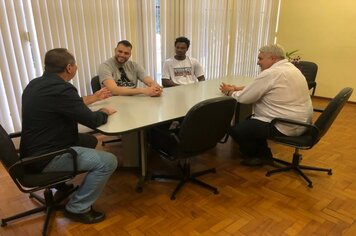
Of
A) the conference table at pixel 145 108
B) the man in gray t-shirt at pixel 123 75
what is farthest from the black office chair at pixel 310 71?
the man in gray t-shirt at pixel 123 75

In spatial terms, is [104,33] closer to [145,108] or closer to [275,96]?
[145,108]

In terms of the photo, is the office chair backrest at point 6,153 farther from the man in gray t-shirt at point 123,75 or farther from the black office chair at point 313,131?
the black office chair at point 313,131

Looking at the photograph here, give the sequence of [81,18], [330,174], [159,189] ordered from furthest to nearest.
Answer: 1. [81,18]
2. [330,174]
3. [159,189]

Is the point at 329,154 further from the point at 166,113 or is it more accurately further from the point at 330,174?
the point at 166,113

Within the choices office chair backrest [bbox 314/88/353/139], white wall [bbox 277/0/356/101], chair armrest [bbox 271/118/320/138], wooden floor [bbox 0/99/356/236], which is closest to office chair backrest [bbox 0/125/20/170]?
wooden floor [bbox 0/99/356/236]

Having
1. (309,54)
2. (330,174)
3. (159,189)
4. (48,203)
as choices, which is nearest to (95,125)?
(48,203)

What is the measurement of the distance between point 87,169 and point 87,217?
388 millimetres

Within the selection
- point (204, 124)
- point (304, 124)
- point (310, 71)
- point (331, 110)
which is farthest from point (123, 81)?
point (310, 71)

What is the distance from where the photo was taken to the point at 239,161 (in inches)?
116

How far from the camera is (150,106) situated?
91.7 inches

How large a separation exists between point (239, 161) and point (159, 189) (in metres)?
0.97

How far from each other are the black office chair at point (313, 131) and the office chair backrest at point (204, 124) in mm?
596

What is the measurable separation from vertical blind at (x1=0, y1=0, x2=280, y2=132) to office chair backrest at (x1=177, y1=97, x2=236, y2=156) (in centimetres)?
188

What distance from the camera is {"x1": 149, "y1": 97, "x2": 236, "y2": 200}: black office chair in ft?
6.24
